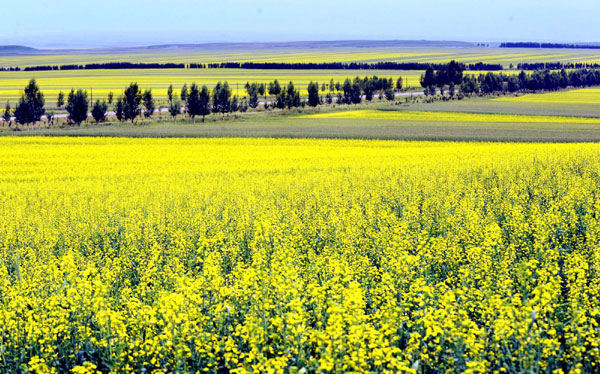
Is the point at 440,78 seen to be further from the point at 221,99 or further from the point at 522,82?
the point at 221,99

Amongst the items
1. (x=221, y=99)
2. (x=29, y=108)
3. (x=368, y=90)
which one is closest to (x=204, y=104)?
(x=221, y=99)

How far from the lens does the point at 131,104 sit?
8325 centimetres

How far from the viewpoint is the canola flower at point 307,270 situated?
7.55 m

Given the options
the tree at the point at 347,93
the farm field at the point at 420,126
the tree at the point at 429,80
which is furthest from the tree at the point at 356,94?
the tree at the point at 429,80

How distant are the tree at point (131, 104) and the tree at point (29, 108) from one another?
11.8 m

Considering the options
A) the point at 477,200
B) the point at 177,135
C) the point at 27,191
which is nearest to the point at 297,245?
the point at 477,200

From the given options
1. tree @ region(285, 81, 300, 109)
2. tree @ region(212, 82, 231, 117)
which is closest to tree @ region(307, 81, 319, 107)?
tree @ region(285, 81, 300, 109)

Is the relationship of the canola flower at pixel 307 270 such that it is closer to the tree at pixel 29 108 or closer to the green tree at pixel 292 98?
the tree at pixel 29 108

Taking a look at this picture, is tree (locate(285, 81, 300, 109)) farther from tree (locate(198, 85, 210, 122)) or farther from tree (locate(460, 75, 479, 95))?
tree (locate(460, 75, 479, 95))

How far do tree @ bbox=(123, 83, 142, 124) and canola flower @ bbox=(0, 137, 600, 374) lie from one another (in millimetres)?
48156

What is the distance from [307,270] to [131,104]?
7654cm

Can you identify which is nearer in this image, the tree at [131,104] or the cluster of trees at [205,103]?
the tree at [131,104]

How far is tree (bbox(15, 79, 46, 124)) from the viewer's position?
260 ft

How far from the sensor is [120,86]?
143750 millimetres
